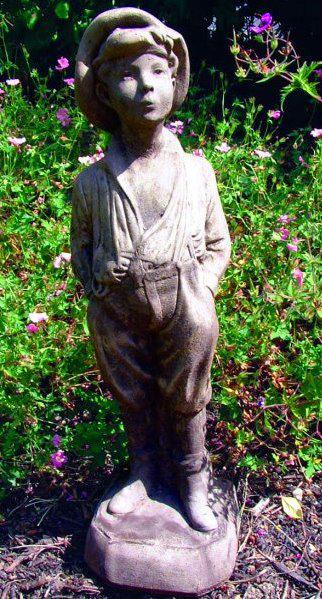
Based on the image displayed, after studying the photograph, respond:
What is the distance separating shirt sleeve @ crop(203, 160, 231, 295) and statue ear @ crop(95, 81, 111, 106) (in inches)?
17.1

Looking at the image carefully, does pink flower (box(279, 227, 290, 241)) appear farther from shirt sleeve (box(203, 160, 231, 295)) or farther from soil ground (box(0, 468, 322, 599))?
soil ground (box(0, 468, 322, 599))

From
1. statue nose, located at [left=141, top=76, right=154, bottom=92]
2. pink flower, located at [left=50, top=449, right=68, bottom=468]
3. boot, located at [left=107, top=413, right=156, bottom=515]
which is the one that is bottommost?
pink flower, located at [left=50, top=449, right=68, bottom=468]

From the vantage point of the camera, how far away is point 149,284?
2.61m

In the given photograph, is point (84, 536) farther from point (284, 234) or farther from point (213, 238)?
point (284, 234)

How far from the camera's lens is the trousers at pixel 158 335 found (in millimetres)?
2633

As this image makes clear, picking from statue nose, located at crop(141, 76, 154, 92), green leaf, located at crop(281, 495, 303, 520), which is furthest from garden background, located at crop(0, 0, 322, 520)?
statue nose, located at crop(141, 76, 154, 92)

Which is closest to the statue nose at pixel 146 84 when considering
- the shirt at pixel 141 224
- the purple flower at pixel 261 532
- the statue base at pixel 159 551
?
the shirt at pixel 141 224

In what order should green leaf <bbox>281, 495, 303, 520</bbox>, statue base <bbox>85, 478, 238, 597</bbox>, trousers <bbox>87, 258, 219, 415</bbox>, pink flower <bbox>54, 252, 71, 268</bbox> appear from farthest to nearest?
pink flower <bbox>54, 252, 71, 268</bbox>
green leaf <bbox>281, 495, 303, 520</bbox>
statue base <bbox>85, 478, 238, 597</bbox>
trousers <bbox>87, 258, 219, 415</bbox>

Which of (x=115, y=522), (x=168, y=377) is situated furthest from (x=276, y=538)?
(x=168, y=377)

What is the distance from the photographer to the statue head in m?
2.52

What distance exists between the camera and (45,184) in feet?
16.3

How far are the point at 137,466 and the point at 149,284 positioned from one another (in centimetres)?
91

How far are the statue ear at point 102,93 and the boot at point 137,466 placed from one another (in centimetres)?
122

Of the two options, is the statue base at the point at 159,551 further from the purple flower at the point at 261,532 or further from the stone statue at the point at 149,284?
the purple flower at the point at 261,532
